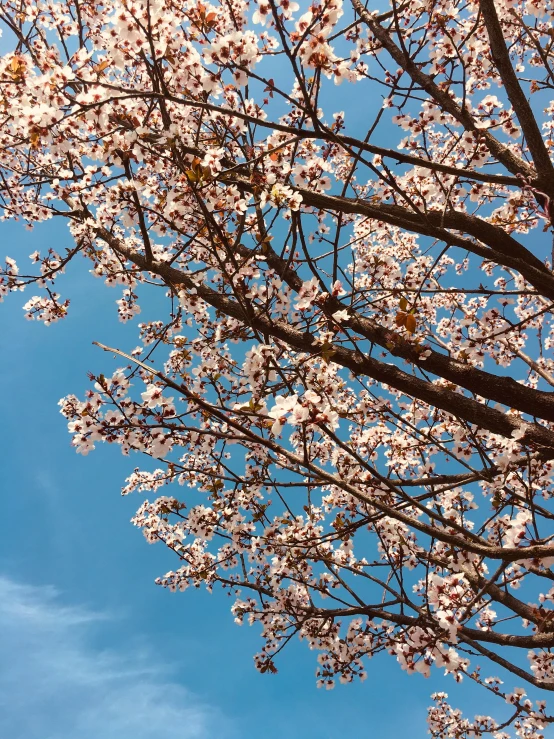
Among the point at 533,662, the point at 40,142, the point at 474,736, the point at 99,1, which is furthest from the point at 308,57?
the point at 474,736

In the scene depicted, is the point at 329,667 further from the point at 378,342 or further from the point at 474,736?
the point at 378,342

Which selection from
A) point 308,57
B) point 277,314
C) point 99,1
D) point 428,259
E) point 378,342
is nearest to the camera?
point 308,57

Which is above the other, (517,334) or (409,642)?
(517,334)

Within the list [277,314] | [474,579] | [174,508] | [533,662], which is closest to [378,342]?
[277,314]

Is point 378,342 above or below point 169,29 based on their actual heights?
below

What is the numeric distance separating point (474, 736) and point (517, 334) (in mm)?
6029

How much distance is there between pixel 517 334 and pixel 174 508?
19.3 feet

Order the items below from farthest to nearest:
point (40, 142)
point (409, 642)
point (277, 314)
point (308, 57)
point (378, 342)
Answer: point (277, 314) < point (378, 342) < point (40, 142) < point (409, 642) < point (308, 57)

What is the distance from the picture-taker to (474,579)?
156 inches

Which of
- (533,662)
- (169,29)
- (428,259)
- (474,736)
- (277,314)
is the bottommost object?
(474,736)

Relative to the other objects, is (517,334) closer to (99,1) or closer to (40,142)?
(40,142)

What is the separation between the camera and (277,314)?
5086mm

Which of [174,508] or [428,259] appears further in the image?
[428,259]

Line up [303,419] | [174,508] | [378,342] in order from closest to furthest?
[303,419] < [378,342] < [174,508]
